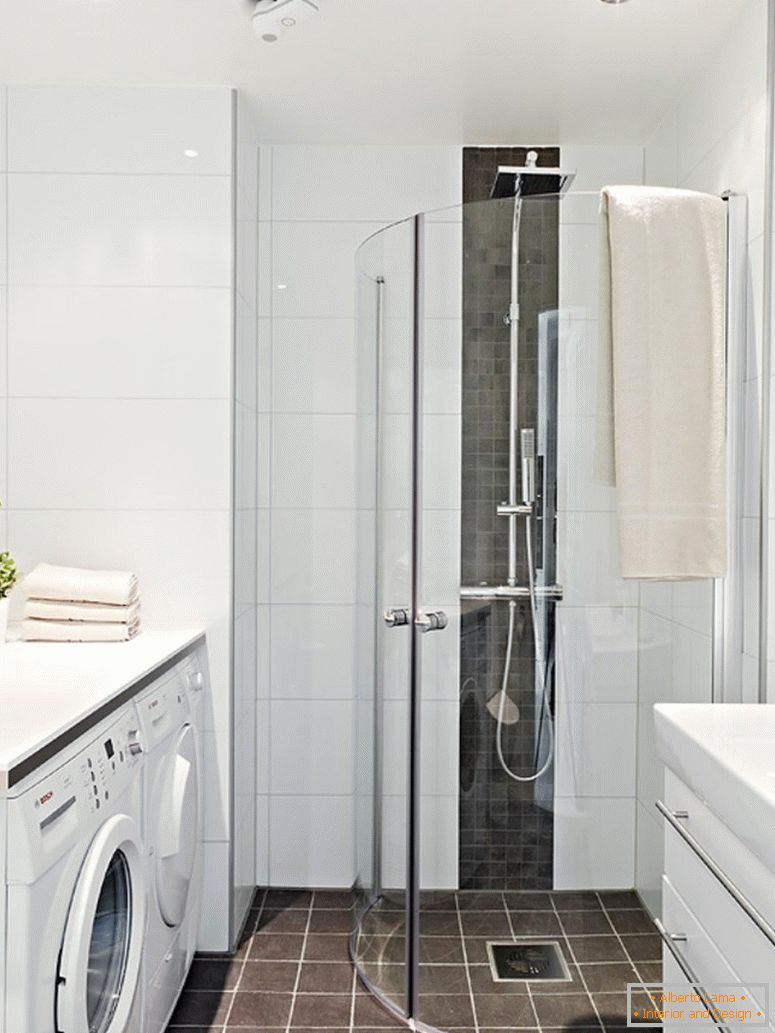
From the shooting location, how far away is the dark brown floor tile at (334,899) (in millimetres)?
3025

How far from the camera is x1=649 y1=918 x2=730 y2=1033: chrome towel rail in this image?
1.50 metres

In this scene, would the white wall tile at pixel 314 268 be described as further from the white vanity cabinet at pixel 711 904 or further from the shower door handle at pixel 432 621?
the white vanity cabinet at pixel 711 904

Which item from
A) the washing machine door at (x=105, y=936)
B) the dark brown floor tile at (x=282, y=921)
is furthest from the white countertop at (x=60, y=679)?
the dark brown floor tile at (x=282, y=921)

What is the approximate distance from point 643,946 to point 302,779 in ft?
4.56

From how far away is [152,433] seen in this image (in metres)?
2.68

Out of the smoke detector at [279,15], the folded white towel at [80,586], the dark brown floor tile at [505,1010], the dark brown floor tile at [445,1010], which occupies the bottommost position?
the dark brown floor tile at [445,1010]

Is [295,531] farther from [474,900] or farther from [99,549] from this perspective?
[474,900]

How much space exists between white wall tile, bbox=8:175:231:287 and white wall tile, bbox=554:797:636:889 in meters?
1.68

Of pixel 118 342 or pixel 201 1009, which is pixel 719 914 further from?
pixel 118 342

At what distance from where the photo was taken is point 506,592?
2107mm

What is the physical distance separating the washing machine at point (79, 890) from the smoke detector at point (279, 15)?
1.57 metres

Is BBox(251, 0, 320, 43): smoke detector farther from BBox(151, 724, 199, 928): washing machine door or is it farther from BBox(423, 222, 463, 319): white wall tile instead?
BBox(151, 724, 199, 928): washing machine door

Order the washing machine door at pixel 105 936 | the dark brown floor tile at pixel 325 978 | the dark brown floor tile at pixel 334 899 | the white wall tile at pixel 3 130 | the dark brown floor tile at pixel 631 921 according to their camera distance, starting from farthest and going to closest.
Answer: the dark brown floor tile at pixel 334 899
the white wall tile at pixel 3 130
the dark brown floor tile at pixel 325 978
the dark brown floor tile at pixel 631 921
the washing machine door at pixel 105 936

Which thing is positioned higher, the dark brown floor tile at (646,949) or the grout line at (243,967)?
the dark brown floor tile at (646,949)
